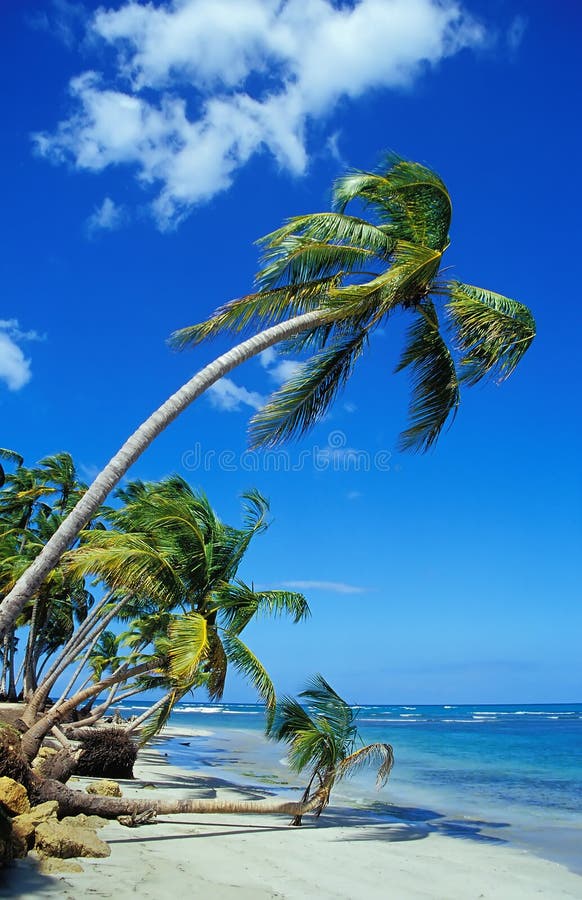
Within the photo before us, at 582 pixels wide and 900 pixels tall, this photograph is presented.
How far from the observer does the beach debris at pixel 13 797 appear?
24.6 ft

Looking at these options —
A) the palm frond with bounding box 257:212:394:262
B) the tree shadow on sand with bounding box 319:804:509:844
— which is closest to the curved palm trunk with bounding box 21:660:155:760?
the tree shadow on sand with bounding box 319:804:509:844

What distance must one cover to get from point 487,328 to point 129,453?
5.37 m

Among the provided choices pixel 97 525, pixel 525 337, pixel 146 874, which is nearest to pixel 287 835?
pixel 146 874

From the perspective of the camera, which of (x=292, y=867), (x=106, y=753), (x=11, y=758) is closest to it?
(x=11, y=758)

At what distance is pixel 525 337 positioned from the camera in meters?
10.7

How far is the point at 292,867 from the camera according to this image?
881cm

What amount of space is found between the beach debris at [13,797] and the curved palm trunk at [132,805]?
107 cm

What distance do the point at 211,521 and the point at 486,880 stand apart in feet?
23.5

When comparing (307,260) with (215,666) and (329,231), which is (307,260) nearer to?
(329,231)

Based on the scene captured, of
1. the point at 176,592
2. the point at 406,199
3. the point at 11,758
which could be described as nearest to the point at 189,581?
the point at 176,592

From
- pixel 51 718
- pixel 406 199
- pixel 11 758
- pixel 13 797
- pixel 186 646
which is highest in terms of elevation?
pixel 406 199

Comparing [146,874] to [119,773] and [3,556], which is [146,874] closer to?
[119,773]

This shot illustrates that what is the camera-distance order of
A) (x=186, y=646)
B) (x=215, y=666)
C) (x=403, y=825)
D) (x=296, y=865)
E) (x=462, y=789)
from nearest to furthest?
(x=296, y=865) < (x=186, y=646) < (x=215, y=666) < (x=403, y=825) < (x=462, y=789)

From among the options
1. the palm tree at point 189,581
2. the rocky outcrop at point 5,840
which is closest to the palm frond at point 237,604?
the palm tree at point 189,581
